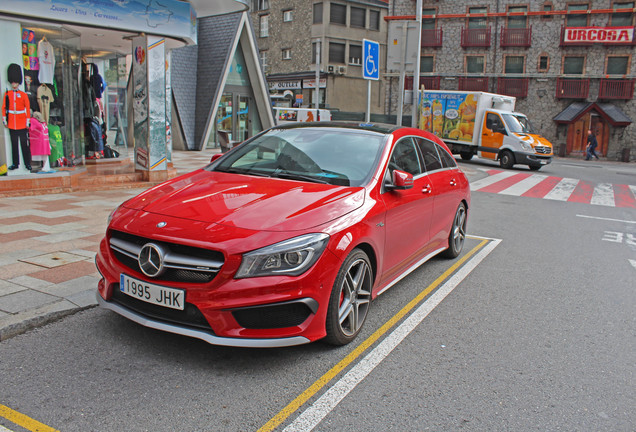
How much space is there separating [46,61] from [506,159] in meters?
17.1

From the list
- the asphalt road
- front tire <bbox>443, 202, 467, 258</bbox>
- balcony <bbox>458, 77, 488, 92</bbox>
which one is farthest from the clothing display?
balcony <bbox>458, 77, 488, 92</bbox>

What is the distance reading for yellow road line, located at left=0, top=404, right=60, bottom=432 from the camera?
8.87 ft

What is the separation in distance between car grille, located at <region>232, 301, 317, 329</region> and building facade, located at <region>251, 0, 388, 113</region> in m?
40.1

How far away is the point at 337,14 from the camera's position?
4334 centimetres

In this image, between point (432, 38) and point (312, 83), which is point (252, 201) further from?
point (312, 83)

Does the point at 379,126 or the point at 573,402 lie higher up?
the point at 379,126

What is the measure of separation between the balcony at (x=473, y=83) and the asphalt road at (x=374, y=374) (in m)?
36.3

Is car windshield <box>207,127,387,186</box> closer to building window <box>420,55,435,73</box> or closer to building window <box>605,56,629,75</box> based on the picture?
building window <box>605,56,629,75</box>

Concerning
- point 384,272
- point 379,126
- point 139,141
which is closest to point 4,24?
point 139,141

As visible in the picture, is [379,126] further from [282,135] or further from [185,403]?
[185,403]

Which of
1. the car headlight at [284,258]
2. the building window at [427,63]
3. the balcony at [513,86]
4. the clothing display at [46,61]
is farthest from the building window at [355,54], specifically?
the car headlight at [284,258]

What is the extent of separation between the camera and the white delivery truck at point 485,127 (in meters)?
21.1

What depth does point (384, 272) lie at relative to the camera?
4.42 m

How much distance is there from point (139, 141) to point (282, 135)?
795 cm
